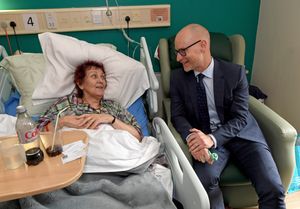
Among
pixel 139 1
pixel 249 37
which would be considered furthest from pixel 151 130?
pixel 249 37

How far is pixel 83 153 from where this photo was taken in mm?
1094

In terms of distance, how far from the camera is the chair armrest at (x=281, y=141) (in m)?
1.47

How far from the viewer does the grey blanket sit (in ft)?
3.43

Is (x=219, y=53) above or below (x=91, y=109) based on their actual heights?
above

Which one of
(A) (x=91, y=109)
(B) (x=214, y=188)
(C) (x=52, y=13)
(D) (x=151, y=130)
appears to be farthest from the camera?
(C) (x=52, y=13)

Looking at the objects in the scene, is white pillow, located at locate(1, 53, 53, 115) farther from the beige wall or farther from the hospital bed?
the beige wall

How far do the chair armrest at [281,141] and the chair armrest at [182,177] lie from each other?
0.63 metres

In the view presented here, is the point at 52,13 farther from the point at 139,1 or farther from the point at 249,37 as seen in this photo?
the point at 249,37

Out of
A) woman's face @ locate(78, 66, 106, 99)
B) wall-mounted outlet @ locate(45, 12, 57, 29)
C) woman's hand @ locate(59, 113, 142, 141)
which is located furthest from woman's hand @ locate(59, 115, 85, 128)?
wall-mounted outlet @ locate(45, 12, 57, 29)

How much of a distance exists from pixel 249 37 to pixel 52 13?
71.5 inches

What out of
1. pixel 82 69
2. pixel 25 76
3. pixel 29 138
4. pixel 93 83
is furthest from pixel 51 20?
pixel 29 138

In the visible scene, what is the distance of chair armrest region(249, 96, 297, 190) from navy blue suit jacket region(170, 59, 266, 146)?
0.06 m

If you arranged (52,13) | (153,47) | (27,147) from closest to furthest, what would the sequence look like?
(27,147)
(52,13)
(153,47)

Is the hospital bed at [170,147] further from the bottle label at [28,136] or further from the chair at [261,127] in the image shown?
the bottle label at [28,136]
